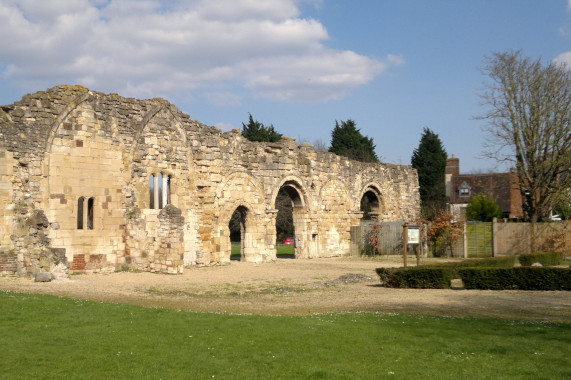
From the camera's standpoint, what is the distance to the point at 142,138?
19.3 m

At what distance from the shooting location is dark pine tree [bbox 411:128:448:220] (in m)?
50.3

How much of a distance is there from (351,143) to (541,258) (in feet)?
105

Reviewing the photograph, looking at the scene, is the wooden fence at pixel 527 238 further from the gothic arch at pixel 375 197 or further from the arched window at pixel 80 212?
the arched window at pixel 80 212

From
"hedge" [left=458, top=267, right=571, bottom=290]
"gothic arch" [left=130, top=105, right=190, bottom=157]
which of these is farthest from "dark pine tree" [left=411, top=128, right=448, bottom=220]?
"hedge" [left=458, top=267, right=571, bottom=290]

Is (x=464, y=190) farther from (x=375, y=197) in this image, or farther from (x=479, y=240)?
(x=479, y=240)

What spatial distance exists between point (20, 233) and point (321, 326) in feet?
33.0

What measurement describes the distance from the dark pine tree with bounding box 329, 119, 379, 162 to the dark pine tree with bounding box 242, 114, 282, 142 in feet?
17.8

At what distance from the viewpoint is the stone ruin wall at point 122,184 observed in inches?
622

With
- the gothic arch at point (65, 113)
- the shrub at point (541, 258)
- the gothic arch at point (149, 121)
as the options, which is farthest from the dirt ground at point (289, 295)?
the shrub at point (541, 258)

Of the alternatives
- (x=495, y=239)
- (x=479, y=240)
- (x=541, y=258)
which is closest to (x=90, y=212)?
(x=541, y=258)

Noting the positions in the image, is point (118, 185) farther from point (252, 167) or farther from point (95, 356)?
point (95, 356)

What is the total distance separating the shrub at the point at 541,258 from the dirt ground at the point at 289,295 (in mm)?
6531

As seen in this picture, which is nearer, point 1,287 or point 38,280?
point 1,287

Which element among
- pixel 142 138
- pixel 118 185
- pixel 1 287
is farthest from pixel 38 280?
pixel 142 138
